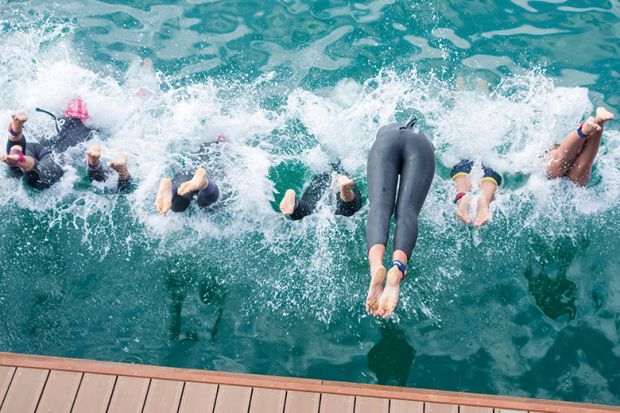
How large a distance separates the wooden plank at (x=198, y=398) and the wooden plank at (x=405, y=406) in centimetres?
137

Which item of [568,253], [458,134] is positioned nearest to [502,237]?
[568,253]

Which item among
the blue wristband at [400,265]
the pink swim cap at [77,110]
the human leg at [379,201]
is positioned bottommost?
the pink swim cap at [77,110]

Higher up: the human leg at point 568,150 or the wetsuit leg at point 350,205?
the human leg at point 568,150

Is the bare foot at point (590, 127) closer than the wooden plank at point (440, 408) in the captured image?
No

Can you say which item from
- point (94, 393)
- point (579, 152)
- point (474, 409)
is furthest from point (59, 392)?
point (579, 152)

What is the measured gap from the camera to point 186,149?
282 inches

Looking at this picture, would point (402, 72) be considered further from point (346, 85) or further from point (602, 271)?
point (602, 271)

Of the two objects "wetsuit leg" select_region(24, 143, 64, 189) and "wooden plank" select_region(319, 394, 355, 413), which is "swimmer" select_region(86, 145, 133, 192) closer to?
"wetsuit leg" select_region(24, 143, 64, 189)

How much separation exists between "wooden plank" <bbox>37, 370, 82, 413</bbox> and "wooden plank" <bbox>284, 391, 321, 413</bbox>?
1.65 meters

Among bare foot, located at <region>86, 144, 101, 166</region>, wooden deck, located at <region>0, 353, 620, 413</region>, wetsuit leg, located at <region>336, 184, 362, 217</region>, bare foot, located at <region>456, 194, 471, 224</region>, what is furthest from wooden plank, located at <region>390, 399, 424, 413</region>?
bare foot, located at <region>86, 144, 101, 166</region>

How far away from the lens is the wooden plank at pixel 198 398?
15.2 ft

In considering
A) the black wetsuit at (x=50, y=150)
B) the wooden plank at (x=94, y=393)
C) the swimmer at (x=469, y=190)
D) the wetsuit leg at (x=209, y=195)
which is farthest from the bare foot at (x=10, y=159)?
the swimmer at (x=469, y=190)

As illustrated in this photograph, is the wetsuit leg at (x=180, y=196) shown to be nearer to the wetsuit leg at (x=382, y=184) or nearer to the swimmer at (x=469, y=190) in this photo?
the wetsuit leg at (x=382, y=184)

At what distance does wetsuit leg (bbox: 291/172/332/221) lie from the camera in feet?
20.9
